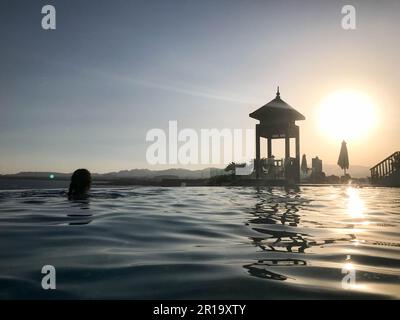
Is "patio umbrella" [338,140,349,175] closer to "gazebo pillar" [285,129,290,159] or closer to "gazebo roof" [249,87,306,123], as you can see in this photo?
"gazebo pillar" [285,129,290,159]

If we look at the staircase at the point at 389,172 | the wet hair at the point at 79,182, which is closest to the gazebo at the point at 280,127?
the staircase at the point at 389,172

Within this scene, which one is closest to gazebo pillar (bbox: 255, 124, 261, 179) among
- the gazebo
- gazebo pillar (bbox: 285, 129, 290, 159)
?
the gazebo

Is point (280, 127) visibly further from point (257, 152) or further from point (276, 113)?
point (257, 152)

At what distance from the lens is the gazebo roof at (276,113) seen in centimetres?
2114

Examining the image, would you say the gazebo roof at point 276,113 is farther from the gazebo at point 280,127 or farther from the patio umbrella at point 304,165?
the patio umbrella at point 304,165

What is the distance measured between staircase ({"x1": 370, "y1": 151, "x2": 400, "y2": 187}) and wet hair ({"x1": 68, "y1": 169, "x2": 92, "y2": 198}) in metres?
18.4

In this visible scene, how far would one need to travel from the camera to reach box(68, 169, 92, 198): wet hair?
36.9ft

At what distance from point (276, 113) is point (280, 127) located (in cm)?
97

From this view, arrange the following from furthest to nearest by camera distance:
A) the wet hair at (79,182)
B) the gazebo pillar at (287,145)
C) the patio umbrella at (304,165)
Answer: the patio umbrella at (304,165) < the gazebo pillar at (287,145) < the wet hair at (79,182)

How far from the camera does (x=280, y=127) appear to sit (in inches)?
851

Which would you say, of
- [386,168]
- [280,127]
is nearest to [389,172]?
[386,168]

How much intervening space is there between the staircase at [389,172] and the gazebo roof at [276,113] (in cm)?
608
